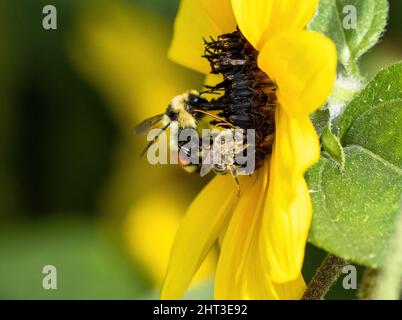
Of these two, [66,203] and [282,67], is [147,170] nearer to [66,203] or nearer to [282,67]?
[66,203]

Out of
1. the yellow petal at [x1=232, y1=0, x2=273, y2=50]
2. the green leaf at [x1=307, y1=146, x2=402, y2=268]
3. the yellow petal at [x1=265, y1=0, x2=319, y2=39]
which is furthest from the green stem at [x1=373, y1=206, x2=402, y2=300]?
the yellow petal at [x1=232, y1=0, x2=273, y2=50]

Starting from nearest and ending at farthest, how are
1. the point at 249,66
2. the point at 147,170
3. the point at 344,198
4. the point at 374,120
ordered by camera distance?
1. the point at 344,198
2. the point at 374,120
3. the point at 249,66
4. the point at 147,170

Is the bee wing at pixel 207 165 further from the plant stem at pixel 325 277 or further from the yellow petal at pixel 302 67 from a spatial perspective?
the plant stem at pixel 325 277

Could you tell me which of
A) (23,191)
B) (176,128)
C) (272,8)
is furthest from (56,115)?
(272,8)

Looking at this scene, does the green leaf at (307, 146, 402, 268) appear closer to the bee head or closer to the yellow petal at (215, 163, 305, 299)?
the yellow petal at (215, 163, 305, 299)

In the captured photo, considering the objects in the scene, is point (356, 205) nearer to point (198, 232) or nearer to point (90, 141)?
point (198, 232)

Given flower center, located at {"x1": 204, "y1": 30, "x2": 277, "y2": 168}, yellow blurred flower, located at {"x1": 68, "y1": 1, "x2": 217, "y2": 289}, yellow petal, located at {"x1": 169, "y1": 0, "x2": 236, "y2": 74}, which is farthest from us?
yellow blurred flower, located at {"x1": 68, "y1": 1, "x2": 217, "y2": 289}

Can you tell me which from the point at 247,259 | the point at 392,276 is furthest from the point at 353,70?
the point at 392,276
